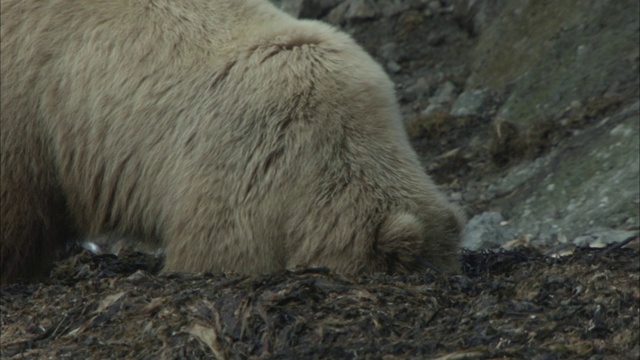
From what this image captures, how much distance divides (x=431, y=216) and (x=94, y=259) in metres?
1.95

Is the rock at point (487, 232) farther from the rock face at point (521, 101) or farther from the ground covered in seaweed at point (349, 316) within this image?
the ground covered in seaweed at point (349, 316)

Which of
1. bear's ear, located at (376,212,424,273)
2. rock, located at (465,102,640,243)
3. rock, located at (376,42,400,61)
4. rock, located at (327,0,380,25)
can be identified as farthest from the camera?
rock, located at (327,0,380,25)

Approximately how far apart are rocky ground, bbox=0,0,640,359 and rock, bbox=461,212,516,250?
0.08 feet

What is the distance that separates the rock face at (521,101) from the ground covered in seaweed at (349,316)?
13.1 feet

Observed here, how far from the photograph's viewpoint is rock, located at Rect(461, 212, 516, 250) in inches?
371

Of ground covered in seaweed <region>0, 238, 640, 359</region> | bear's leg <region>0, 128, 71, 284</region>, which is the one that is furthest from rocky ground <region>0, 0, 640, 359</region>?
bear's leg <region>0, 128, 71, 284</region>

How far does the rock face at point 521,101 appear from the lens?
1034 cm

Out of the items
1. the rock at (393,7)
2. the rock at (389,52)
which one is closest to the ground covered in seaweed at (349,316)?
the rock at (389,52)

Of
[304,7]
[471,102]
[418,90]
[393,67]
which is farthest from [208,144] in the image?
[304,7]

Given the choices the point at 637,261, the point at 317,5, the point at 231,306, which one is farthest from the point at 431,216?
the point at 317,5

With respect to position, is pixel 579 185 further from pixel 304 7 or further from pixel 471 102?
pixel 304 7

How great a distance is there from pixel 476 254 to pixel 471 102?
6576mm

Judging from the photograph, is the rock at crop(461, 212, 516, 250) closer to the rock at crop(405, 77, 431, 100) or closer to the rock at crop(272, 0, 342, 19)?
the rock at crop(405, 77, 431, 100)

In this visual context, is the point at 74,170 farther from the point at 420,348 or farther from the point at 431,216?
the point at 420,348
